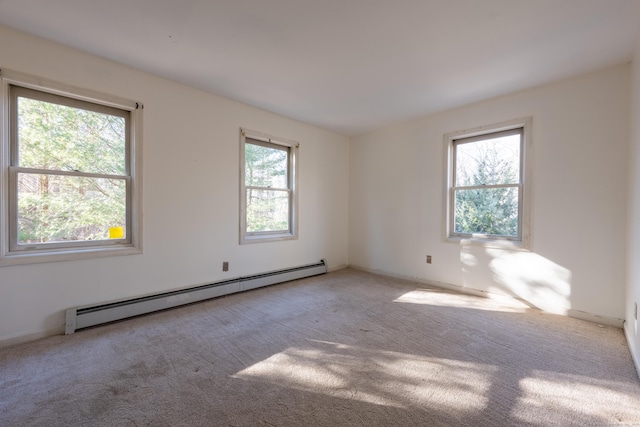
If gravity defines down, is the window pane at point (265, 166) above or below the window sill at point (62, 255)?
above

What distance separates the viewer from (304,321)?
2.59m

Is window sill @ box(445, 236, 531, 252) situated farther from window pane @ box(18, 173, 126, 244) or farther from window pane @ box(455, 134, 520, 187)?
window pane @ box(18, 173, 126, 244)

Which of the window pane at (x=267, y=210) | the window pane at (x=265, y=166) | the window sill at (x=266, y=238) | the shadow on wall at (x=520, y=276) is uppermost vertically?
the window pane at (x=265, y=166)

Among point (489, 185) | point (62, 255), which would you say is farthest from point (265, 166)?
point (489, 185)

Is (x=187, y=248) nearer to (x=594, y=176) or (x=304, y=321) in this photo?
(x=304, y=321)

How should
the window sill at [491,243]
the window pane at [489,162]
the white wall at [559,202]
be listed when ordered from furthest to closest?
the window pane at [489,162], the window sill at [491,243], the white wall at [559,202]

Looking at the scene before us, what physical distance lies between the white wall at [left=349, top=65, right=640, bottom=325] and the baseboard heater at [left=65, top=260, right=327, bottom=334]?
2189 mm

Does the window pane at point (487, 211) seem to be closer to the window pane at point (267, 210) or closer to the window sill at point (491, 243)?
the window sill at point (491, 243)

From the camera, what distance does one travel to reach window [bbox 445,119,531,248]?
3.11 metres

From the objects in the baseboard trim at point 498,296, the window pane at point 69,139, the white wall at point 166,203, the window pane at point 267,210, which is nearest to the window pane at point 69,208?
the window pane at point 69,139

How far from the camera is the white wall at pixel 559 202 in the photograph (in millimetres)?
2510

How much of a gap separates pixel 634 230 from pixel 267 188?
3.73m

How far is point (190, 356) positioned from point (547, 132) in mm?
4001

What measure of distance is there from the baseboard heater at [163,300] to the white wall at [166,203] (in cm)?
9
